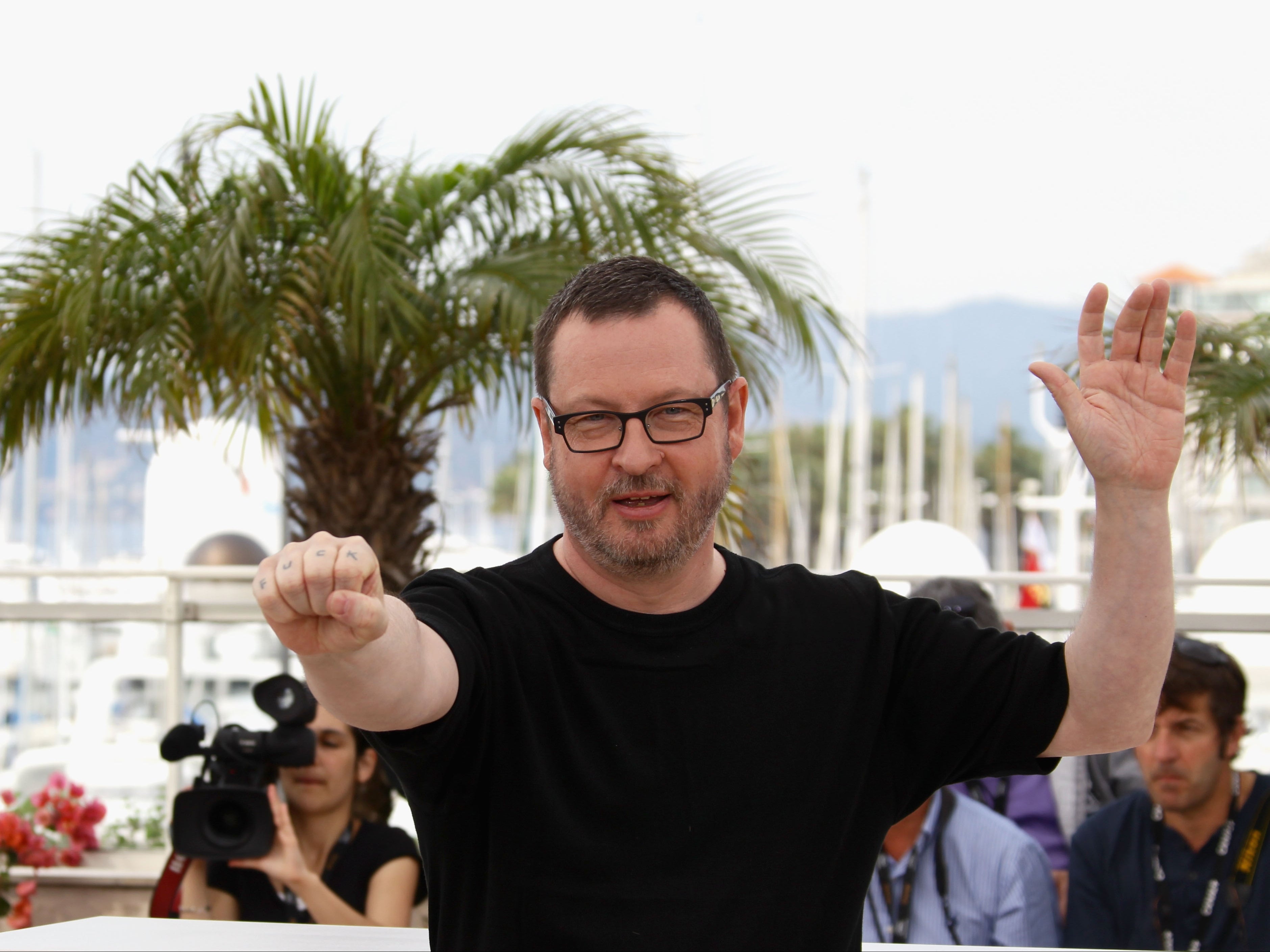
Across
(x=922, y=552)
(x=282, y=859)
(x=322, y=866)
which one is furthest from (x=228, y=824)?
(x=922, y=552)

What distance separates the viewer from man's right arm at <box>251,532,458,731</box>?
113 cm

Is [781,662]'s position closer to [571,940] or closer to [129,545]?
[571,940]

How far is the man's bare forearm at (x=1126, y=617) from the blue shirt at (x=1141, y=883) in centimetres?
170

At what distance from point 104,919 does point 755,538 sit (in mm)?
3752

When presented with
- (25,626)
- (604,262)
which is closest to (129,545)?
(25,626)

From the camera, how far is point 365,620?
113 centimetres

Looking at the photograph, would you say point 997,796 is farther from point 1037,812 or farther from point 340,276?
point 340,276

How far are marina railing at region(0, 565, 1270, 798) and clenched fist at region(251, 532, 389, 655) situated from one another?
3164mm

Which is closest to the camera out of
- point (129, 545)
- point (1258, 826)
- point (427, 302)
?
point (1258, 826)

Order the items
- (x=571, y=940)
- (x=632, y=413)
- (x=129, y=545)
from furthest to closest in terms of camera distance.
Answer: (x=129, y=545) < (x=632, y=413) < (x=571, y=940)

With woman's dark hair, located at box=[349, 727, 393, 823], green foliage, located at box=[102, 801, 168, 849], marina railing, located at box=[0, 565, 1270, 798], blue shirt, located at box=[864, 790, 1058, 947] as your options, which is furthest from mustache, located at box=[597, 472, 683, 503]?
green foliage, located at box=[102, 801, 168, 849]

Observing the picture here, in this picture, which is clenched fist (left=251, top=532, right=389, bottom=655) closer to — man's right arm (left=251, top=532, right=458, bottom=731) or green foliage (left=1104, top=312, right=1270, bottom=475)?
man's right arm (left=251, top=532, right=458, bottom=731)

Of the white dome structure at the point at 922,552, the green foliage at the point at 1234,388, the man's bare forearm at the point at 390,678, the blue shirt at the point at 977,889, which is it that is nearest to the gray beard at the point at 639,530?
the man's bare forearm at the point at 390,678

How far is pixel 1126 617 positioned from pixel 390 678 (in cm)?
83
